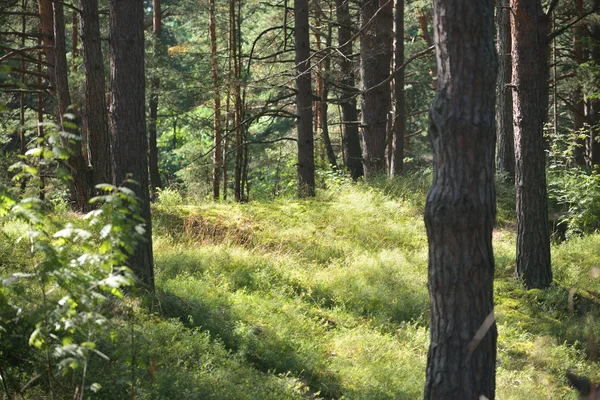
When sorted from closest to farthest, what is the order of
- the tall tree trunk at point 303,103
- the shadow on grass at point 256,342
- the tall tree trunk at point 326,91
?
the shadow on grass at point 256,342 < the tall tree trunk at point 303,103 < the tall tree trunk at point 326,91

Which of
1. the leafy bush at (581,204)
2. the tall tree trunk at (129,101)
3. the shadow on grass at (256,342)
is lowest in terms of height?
the shadow on grass at (256,342)

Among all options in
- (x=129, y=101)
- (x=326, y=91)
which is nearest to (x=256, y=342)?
(x=129, y=101)

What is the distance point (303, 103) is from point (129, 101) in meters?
7.75

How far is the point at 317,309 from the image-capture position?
8.86 metres

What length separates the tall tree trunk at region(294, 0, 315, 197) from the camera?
1488cm

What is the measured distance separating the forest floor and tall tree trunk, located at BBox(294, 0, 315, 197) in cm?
158

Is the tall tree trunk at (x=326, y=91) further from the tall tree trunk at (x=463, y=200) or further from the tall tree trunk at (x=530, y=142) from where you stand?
the tall tree trunk at (x=463, y=200)

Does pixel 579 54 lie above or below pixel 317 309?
above

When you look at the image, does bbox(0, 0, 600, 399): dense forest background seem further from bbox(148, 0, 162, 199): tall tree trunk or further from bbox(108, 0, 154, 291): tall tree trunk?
bbox(148, 0, 162, 199): tall tree trunk

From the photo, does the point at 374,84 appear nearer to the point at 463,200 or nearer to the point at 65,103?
the point at 65,103

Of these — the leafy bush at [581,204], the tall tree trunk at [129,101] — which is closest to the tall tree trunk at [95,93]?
the tall tree trunk at [129,101]

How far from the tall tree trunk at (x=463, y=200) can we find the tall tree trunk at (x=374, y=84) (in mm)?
10330

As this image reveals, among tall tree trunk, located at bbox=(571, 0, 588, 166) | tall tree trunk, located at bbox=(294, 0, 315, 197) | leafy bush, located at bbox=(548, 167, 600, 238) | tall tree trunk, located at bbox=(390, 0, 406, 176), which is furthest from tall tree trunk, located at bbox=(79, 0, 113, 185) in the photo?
tall tree trunk, located at bbox=(571, 0, 588, 166)

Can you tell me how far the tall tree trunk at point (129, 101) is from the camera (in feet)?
25.2
